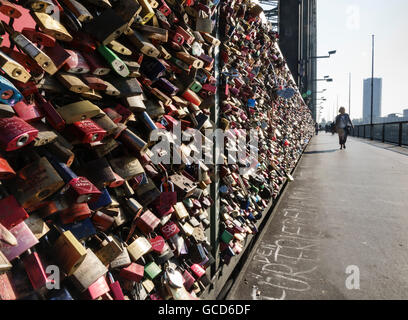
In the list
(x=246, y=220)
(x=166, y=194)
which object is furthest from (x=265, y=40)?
(x=166, y=194)

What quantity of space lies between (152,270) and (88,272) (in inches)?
17.1

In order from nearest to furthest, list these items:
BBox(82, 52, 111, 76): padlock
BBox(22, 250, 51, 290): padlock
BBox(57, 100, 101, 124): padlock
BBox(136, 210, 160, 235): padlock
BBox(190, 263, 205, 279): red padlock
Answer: BBox(22, 250, 51, 290): padlock
BBox(57, 100, 101, 124): padlock
BBox(82, 52, 111, 76): padlock
BBox(136, 210, 160, 235): padlock
BBox(190, 263, 205, 279): red padlock

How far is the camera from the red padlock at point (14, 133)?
2.48 feet

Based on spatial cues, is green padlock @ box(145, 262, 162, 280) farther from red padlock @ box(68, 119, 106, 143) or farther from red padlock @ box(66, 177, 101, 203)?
red padlock @ box(68, 119, 106, 143)

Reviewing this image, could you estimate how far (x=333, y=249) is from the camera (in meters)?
3.03

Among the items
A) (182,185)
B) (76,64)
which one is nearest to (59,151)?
(76,64)

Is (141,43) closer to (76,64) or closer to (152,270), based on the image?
(76,64)

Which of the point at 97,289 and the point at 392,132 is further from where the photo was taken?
the point at 392,132

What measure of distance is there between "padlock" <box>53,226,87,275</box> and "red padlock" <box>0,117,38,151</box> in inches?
11.9

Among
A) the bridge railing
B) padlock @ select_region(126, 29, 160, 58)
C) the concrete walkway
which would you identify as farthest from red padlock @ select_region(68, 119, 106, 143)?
the bridge railing

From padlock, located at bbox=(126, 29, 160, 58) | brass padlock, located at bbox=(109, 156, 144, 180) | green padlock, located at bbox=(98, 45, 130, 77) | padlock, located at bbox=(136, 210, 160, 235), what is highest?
padlock, located at bbox=(126, 29, 160, 58)

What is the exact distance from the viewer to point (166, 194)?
56.4 inches

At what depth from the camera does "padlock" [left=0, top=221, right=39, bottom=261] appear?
769 mm

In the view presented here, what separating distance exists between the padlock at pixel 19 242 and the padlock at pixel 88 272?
0.17 metres
